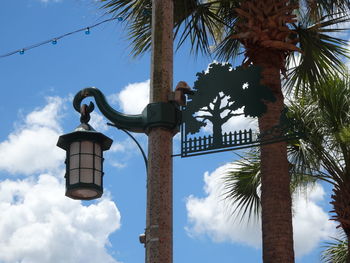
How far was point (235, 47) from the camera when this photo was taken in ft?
43.1

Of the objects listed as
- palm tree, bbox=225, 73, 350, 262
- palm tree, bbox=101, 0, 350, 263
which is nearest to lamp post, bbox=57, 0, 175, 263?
palm tree, bbox=101, 0, 350, 263

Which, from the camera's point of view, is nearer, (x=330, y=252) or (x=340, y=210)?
(x=340, y=210)

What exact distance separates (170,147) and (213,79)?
70 centimetres

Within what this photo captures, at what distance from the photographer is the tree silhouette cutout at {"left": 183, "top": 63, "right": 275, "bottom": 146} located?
573 cm

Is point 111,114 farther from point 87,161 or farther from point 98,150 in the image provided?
point 87,161

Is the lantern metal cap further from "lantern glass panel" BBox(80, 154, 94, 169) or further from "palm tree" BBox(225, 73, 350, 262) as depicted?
"palm tree" BBox(225, 73, 350, 262)

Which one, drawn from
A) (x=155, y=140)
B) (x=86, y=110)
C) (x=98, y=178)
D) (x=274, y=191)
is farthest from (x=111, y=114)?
(x=274, y=191)

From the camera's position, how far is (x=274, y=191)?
10.3 m

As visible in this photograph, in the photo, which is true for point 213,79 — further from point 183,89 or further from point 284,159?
point 284,159

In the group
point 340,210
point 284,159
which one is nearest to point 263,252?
point 284,159

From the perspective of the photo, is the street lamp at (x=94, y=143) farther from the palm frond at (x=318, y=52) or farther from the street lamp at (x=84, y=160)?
the palm frond at (x=318, y=52)

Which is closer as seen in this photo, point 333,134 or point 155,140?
point 155,140

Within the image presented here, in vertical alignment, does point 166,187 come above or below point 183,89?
below

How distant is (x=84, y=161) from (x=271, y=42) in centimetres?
543
